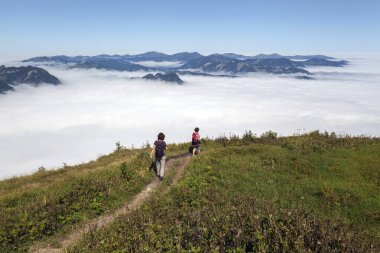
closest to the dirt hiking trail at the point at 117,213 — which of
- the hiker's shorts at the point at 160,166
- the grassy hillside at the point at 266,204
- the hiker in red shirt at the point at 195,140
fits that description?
the hiker's shorts at the point at 160,166

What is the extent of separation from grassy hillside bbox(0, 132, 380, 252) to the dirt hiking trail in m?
0.45

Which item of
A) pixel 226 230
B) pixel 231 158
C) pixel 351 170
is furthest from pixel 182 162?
pixel 226 230

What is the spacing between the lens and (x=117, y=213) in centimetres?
1534

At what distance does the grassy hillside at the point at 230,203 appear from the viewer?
775 cm

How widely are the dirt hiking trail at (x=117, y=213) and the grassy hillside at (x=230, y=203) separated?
1.49 feet

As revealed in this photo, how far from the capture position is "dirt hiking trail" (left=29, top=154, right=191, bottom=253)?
11977 millimetres

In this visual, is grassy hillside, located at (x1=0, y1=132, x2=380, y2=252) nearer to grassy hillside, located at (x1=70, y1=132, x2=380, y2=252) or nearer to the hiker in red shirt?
grassy hillside, located at (x1=70, y1=132, x2=380, y2=252)

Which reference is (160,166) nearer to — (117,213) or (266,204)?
(117,213)

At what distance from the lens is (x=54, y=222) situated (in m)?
13.6

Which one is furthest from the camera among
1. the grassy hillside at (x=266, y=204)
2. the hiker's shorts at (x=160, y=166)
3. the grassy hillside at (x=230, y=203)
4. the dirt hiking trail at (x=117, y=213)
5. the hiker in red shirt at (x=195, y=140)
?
the hiker in red shirt at (x=195, y=140)

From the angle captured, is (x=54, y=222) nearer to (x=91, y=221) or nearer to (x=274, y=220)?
(x=91, y=221)

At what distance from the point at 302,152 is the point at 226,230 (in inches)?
676

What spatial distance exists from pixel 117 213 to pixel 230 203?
18.2 feet

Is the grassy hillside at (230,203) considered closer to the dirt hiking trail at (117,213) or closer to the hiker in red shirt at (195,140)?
the dirt hiking trail at (117,213)
